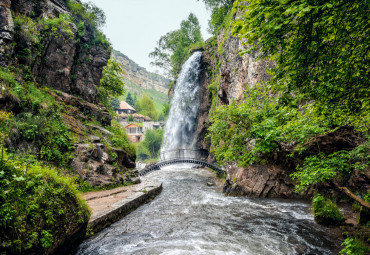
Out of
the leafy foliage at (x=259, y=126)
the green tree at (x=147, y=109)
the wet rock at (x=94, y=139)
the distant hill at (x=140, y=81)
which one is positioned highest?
the distant hill at (x=140, y=81)

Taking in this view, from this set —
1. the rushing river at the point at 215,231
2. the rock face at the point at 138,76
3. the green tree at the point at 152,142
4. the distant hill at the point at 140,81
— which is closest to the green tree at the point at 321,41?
the rushing river at the point at 215,231

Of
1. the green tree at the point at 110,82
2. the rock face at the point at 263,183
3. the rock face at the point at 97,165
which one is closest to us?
the rock face at the point at 97,165

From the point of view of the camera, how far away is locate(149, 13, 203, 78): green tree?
34812 mm

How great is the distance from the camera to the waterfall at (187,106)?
96.1 feet

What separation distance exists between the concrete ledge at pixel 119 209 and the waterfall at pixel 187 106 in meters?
19.8

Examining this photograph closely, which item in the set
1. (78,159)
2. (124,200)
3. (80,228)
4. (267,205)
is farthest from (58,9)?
(267,205)

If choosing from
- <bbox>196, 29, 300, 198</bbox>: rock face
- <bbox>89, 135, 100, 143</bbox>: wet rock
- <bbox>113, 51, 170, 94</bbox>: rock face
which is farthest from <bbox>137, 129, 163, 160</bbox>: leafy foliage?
<bbox>113, 51, 170, 94</bbox>: rock face

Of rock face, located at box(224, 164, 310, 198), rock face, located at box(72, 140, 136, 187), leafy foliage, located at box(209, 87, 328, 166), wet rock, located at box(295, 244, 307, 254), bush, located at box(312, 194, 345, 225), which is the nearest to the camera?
wet rock, located at box(295, 244, 307, 254)

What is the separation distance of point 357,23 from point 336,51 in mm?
499

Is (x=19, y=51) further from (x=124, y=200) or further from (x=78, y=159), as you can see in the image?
(x=124, y=200)

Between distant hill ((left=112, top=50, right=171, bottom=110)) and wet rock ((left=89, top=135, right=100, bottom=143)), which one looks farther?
distant hill ((left=112, top=50, right=171, bottom=110))

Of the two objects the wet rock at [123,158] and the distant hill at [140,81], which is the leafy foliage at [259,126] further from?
the distant hill at [140,81]

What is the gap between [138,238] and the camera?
18.8ft

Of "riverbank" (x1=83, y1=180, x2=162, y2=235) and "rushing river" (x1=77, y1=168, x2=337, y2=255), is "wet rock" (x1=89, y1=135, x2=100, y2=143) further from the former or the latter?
"rushing river" (x1=77, y1=168, x2=337, y2=255)
